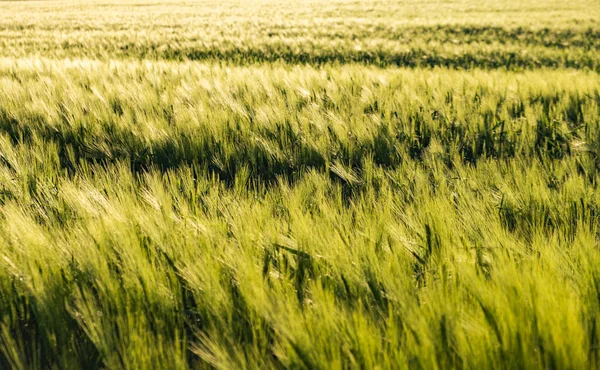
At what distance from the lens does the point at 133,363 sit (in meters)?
0.72

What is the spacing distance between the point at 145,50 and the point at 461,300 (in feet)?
28.7

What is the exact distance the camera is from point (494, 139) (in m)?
2.19

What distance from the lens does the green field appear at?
757 millimetres

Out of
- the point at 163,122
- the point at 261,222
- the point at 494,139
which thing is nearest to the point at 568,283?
the point at 261,222

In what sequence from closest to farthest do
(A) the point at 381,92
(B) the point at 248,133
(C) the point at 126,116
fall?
(B) the point at 248,133 < (C) the point at 126,116 < (A) the point at 381,92

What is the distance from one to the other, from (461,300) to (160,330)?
0.62 metres

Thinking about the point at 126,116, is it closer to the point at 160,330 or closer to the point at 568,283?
the point at 160,330

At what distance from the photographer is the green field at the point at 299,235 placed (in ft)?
2.48

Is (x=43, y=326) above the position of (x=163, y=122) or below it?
below

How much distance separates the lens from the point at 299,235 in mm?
1083

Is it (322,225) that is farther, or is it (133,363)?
(322,225)

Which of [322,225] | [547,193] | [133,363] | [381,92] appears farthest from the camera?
[381,92]

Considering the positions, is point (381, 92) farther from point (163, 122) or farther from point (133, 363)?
point (133, 363)

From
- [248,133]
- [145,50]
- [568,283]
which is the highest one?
[145,50]
